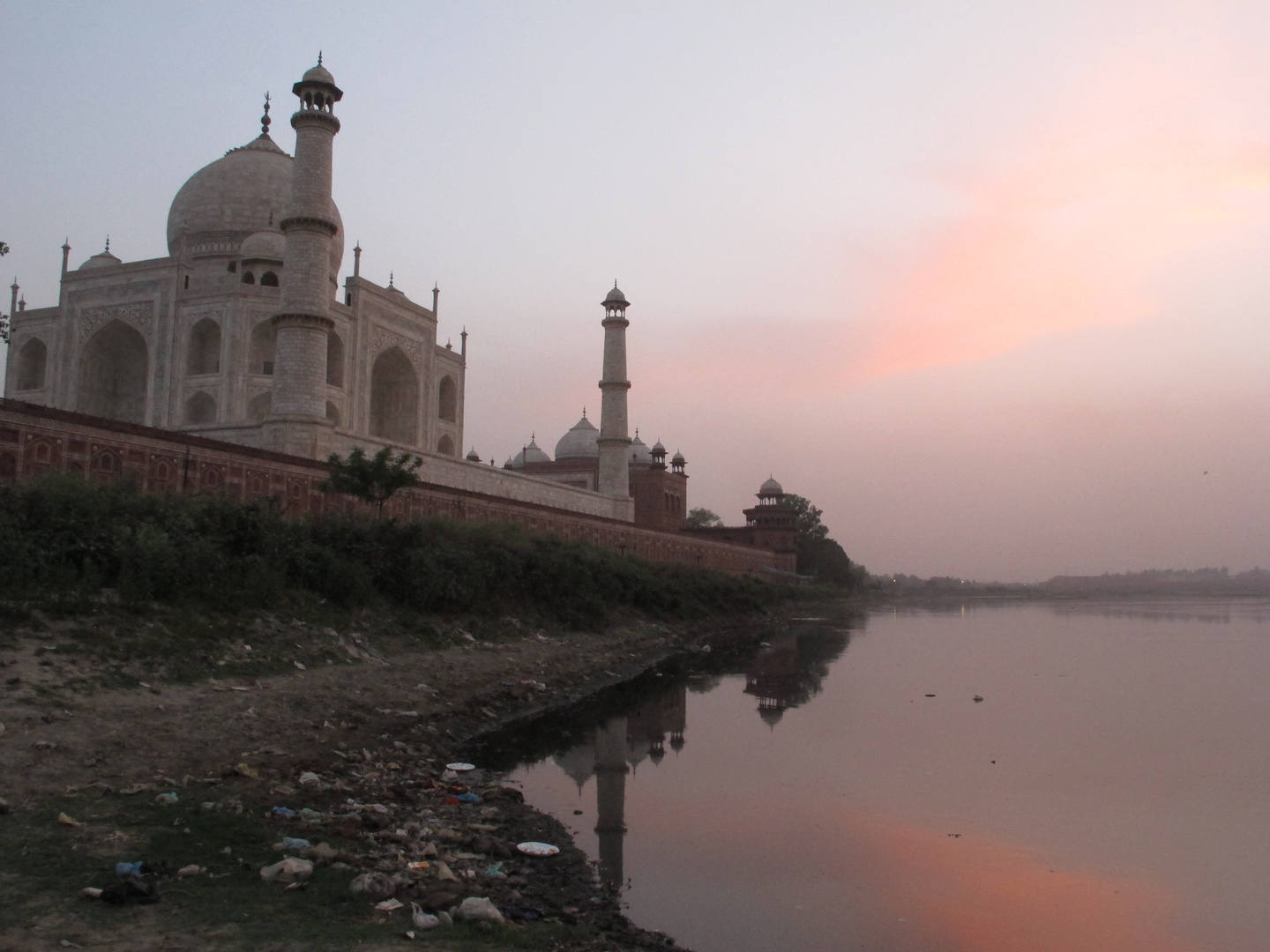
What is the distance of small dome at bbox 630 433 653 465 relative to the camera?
4916cm

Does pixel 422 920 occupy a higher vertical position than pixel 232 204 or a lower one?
lower

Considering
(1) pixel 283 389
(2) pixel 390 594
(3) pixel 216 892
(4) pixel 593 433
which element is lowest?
(3) pixel 216 892

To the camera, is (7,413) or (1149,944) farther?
(7,413)

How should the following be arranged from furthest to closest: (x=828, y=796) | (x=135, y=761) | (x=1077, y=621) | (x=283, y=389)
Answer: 1. (x=1077, y=621)
2. (x=283, y=389)
3. (x=828, y=796)
4. (x=135, y=761)

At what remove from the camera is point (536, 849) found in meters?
5.20

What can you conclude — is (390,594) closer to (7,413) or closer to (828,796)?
(7,413)

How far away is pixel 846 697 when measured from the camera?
12.6 meters

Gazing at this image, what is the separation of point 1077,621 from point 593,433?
2310cm

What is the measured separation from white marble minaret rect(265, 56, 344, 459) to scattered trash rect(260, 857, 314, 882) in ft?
46.1

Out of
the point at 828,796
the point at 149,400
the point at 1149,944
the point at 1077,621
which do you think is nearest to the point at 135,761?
the point at 828,796

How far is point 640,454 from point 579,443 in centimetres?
562

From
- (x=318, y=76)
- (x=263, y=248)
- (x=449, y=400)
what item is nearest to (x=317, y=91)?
(x=318, y=76)

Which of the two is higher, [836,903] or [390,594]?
[390,594]

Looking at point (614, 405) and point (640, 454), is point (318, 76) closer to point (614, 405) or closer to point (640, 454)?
point (614, 405)
